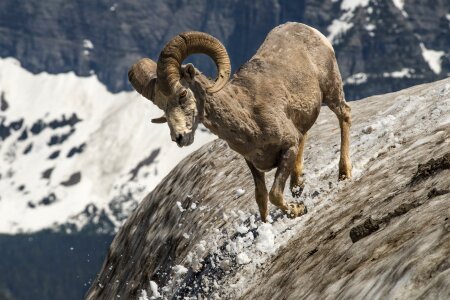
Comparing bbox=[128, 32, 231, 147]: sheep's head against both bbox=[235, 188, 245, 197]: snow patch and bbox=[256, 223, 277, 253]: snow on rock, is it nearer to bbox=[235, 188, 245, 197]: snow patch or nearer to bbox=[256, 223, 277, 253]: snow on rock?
bbox=[256, 223, 277, 253]: snow on rock

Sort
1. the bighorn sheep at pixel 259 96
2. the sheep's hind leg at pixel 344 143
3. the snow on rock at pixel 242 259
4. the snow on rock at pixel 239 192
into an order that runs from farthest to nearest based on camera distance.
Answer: the snow on rock at pixel 239 192, the sheep's hind leg at pixel 344 143, the snow on rock at pixel 242 259, the bighorn sheep at pixel 259 96

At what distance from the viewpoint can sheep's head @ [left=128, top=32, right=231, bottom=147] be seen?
15.6m

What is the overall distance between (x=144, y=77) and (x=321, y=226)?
13.1 ft

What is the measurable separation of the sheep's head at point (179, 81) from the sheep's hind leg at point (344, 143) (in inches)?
142

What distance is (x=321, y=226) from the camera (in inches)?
635

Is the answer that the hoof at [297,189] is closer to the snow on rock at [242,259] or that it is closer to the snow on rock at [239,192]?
the snow on rock at [239,192]

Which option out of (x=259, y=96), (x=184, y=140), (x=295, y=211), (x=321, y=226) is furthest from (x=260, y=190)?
(x=184, y=140)

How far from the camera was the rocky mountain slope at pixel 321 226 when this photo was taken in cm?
1188

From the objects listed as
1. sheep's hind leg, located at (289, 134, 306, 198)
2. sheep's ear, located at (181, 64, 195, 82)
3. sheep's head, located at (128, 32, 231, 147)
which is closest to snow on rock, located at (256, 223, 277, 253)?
sheep's hind leg, located at (289, 134, 306, 198)

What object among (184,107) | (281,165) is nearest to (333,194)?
(281,165)

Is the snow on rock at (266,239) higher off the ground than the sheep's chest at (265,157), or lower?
lower

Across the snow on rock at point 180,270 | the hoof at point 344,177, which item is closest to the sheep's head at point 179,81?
the hoof at point 344,177

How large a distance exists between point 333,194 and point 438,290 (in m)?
8.29

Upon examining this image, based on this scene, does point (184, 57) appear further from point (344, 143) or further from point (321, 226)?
point (344, 143)
